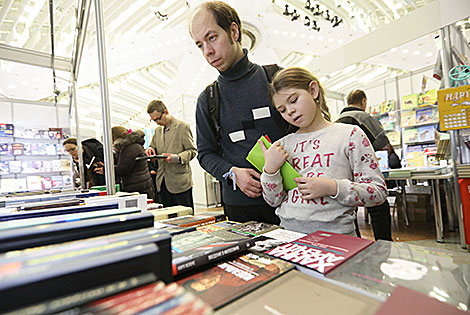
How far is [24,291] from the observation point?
0.65 ft

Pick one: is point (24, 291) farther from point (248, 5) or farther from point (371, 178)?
point (248, 5)

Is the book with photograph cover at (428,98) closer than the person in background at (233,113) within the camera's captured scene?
No

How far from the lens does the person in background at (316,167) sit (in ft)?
2.43

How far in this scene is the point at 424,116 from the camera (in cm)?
408

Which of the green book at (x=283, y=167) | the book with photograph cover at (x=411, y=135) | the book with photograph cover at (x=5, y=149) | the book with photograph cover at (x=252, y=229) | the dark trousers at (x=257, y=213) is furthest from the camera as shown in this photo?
the book with photograph cover at (x=411, y=135)

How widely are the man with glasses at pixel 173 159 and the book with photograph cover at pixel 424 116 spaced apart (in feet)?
12.6

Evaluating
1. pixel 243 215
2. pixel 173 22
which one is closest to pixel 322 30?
pixel 173 22

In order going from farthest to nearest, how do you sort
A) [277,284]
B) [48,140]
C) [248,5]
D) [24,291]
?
[248,5] → [48,140] → [277,284] → [24,291]

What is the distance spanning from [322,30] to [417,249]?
6002 millimetres

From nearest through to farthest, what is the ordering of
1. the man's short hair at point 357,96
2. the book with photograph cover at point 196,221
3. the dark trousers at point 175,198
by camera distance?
the book with photograph cover at point 196,221 → the man's short hair at point 357,96 → the dark trousers at point 175,198

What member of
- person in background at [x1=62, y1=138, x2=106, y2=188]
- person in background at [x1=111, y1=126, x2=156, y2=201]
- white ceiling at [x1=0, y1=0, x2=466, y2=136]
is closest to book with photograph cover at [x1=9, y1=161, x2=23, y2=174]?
white ceiling at [x1=0, y1=0, x2=466, y2=136]

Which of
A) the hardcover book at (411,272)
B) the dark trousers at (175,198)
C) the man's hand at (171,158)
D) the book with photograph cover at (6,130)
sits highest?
the book with photograph cover at (6,130)

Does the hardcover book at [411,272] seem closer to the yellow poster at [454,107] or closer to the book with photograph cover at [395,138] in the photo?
the yellow poster at [454,107]

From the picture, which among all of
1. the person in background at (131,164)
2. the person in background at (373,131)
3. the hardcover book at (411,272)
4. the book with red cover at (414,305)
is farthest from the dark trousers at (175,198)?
the book with red cover at (414,305)
